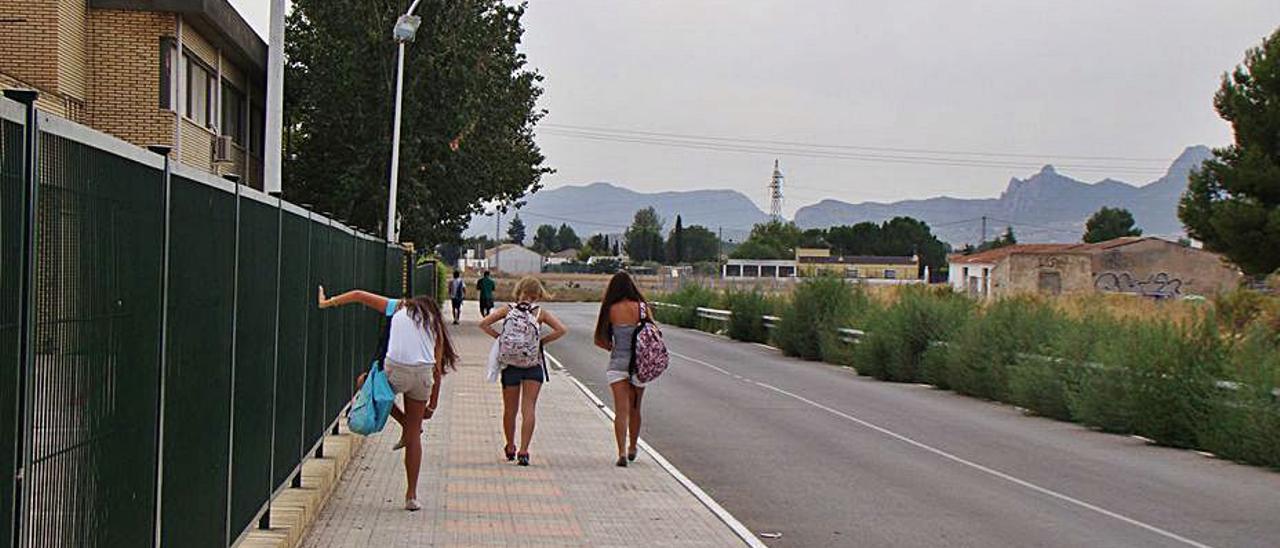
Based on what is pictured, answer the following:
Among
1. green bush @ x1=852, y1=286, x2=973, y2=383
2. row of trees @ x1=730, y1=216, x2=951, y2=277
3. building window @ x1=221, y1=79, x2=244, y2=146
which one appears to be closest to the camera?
green bush @ x1=852, y1=286, x2=973, y2=383

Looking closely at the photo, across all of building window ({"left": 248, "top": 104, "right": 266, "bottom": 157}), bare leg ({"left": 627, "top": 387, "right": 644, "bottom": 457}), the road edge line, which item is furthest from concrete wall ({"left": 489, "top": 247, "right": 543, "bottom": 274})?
bare leg ({"left": 627, "top": 387, "right": 644, "bottom": 457})

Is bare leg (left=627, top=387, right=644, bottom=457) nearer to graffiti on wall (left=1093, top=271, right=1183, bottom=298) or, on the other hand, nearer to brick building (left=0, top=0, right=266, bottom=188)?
brick building (left=0, top=0, right=266, bottom=188)

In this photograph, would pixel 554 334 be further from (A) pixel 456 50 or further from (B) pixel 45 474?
(A) pixel 456 50

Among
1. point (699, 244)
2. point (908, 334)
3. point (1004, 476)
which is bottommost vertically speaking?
point (1004, 476)

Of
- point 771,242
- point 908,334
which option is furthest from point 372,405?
point 771,242

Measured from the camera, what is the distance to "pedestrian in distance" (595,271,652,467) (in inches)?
552

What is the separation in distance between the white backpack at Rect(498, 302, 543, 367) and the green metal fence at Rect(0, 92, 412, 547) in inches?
191

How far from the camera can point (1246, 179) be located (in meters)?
45.5

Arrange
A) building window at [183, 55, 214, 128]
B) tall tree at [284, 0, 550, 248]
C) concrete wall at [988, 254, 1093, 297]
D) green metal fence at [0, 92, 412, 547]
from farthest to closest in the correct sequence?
1. concrete wall at [988, 254, 1093, 297]
2. tall tree at [284, 0, 550, 248]
3. building window at [183, 55, 214, 128]
4. green metal fence at [0, 92, 412, 547]

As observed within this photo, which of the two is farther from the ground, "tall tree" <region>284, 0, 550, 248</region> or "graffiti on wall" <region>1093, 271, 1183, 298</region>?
"tall tree" <region>284, 0, 550, 248</region>

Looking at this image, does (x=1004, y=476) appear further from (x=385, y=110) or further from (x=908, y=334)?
(x=385, y=110)

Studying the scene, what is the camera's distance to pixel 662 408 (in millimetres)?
20938

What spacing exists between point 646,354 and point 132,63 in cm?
1372

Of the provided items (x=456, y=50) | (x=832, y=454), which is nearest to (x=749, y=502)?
(x=832, y=454)
